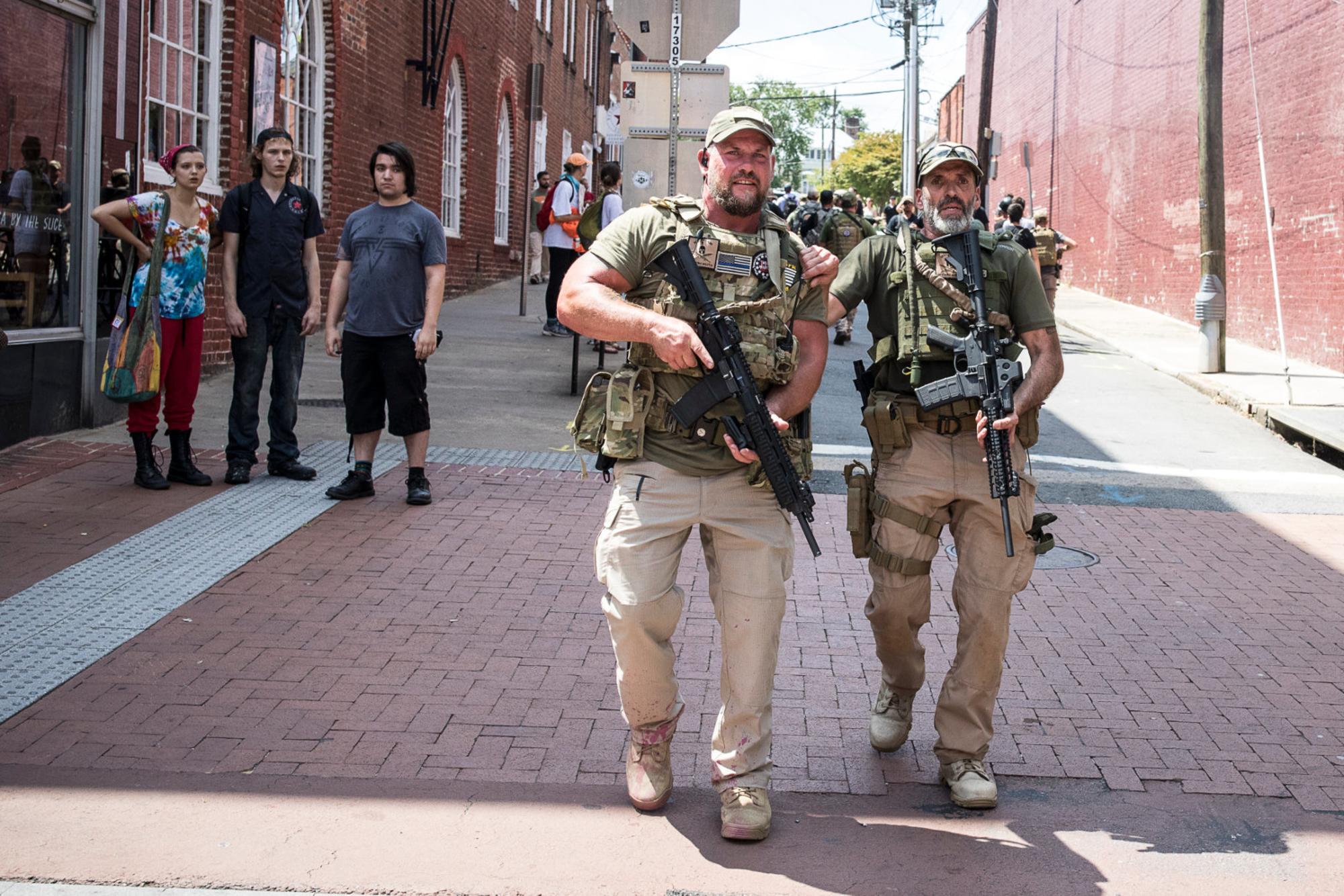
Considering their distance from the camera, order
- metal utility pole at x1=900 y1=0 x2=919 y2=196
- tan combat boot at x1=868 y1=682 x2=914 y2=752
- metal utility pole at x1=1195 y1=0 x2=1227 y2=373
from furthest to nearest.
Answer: metal utility pole at x1=900 y1=0 x2=919 y2=196 < metal utility pole at x1=1195 y1=0 x2=1227 y2=373 < tan combat boot at x1=868 y1=682 x2=914 y2=752

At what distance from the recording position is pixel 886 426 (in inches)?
177

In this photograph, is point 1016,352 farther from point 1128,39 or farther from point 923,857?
point 1128,39

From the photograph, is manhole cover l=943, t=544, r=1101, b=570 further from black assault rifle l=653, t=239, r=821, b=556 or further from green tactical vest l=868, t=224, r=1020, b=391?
black assault rifle l=653, t=239, r=821, b=556

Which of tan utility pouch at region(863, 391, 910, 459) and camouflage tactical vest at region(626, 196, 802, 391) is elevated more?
camouflage tactical vest at region(626, 196, 802, 391)

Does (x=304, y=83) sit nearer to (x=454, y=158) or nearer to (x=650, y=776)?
(x=454, y=158)

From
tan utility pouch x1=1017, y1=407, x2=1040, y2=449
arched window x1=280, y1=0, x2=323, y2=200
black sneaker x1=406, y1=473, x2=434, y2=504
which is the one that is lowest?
black sneaker x1=406, y1=473, x2=434, y2=504

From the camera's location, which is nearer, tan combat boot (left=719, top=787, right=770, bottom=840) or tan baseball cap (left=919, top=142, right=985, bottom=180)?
tan combat boot (left=719, top=787, right=770, bottom=840)

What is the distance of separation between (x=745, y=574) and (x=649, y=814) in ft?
2.43


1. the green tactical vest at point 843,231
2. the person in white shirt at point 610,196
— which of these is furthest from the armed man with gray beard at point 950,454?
the person in white shirt at point 610,196

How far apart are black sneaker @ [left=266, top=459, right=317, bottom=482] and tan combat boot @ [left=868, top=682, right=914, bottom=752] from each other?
4.68 metres

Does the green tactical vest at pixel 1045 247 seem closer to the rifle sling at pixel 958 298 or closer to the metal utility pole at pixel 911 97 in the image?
the rifle sling at pixel 958 298

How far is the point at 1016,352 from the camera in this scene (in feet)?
14.7

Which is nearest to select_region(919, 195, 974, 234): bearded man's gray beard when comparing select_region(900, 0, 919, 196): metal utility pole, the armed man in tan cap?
the armed man in tan cap

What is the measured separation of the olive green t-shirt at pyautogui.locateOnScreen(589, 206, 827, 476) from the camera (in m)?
4.08
